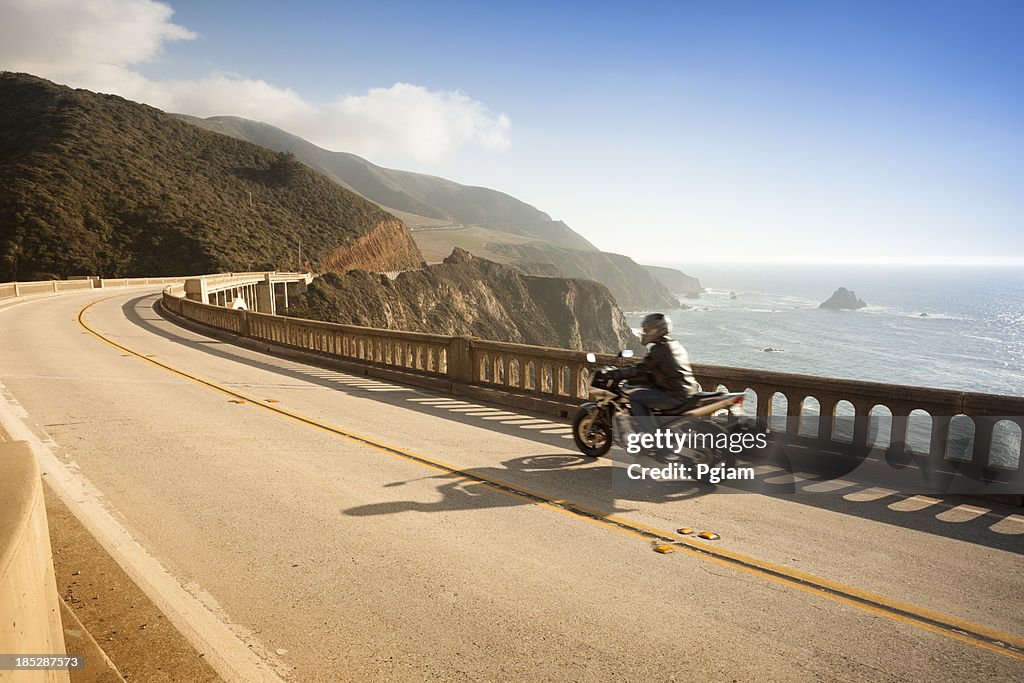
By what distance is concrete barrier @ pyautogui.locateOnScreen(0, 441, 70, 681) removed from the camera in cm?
208

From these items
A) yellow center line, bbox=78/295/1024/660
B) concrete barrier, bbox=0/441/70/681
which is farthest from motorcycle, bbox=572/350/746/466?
concrete barrier, bbox=0/441/70/681

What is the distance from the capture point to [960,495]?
6.25 metres

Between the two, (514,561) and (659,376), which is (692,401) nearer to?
(659,376)

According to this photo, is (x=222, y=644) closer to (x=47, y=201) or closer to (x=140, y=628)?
(x=140, y=628)

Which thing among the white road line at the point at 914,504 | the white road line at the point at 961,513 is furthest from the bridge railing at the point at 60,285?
the white road line at the point at 961,513

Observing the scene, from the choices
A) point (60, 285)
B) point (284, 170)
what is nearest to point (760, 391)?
point (60, 285)

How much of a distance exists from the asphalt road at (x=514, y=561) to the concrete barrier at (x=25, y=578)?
49.4 inches

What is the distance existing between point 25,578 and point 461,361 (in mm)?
9563

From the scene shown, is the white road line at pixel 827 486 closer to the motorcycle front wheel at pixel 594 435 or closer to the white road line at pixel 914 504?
the white road line at pixel 914 504

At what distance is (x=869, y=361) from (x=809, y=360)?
9566 mm

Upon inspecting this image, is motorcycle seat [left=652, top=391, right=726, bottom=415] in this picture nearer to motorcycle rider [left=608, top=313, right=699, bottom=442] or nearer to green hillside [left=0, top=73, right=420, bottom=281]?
motorcycle rider [left=608, top=313, right=699, bottom=442]

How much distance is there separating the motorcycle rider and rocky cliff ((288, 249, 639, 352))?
65.0m

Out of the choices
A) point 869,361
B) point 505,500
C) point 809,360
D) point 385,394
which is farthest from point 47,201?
point 869,361

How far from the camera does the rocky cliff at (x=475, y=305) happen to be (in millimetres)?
82688
